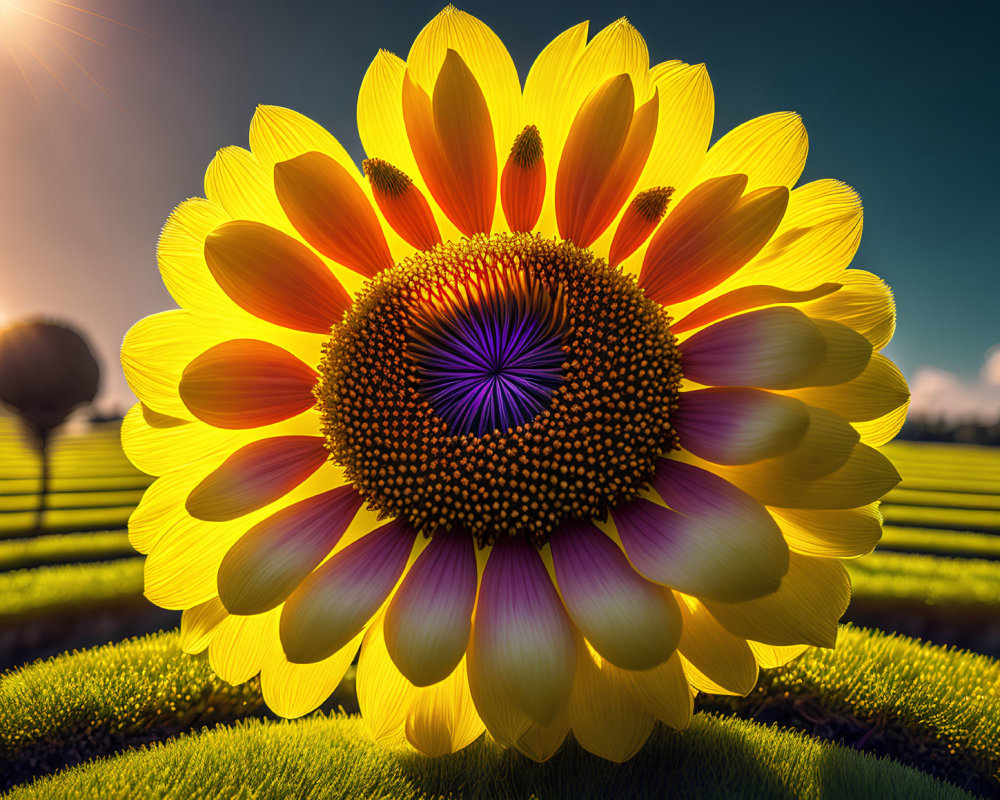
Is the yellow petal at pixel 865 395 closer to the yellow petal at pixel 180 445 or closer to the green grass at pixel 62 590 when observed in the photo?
the yellow petal at pixel 180 445

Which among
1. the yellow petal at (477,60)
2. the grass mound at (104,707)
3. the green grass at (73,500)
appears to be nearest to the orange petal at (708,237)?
the yellow petal at (477,60)

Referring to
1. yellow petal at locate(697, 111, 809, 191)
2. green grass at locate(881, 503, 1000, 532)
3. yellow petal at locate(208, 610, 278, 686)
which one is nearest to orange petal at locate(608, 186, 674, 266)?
yellow petal at locate(697, 111, 809, 191)

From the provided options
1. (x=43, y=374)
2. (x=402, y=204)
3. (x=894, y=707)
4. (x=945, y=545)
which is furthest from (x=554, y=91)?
(x=43, y=374)

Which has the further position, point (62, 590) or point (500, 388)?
point (62, 590)

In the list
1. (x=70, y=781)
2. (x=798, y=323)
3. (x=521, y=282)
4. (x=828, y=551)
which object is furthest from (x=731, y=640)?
(x=70, y=781)

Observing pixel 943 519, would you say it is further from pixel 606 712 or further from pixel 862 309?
pixel 606 712
